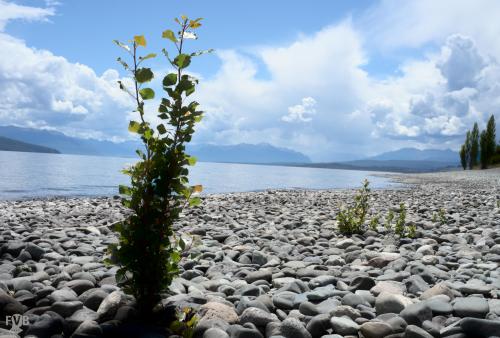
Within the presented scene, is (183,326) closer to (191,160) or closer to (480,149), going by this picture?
(191,160)

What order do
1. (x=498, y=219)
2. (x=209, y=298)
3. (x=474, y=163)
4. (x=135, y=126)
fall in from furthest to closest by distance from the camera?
(x=474, y=163) < (x=498, y=219) < (x=209, y=298) < (x=135, y=126)

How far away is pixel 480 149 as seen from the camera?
7706cm

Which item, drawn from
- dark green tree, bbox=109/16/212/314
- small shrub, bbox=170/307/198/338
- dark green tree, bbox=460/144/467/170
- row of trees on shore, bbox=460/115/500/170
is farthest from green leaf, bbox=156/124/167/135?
dark green tree, bbox=460/144/467/170

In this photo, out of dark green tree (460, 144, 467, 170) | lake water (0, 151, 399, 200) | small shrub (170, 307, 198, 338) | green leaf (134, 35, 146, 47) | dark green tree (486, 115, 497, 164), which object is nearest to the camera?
small shrub (170, 307, 198, 338)

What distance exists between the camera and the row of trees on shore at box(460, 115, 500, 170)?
74906mm

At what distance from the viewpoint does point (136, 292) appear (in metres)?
3.62

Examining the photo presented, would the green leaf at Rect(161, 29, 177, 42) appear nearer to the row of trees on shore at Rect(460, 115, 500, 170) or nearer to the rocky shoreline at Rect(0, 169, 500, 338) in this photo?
the rocky shoreline at Rect(0, 169, 500, 338)

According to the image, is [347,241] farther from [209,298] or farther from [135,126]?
[135,126]

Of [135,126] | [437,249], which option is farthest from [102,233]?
[437,249]

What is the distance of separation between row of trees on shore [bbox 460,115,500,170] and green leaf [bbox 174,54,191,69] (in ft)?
277

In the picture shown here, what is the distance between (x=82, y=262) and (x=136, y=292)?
2527 mm

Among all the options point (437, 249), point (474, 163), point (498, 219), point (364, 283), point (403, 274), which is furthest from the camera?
point (474, 163)

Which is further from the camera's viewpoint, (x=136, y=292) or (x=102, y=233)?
(x=102, y=233)

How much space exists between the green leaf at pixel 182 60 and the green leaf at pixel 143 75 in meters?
0.25
